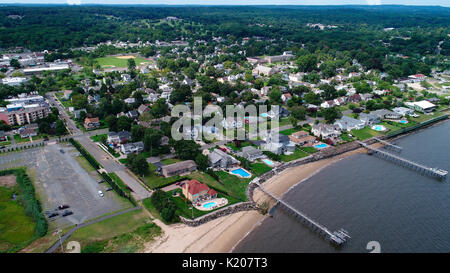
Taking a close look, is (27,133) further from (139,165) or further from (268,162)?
(268,162)

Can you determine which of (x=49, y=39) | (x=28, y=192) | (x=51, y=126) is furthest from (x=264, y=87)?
(x=49, y=39)

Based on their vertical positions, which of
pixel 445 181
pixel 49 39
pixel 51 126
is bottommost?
pixel 445 181

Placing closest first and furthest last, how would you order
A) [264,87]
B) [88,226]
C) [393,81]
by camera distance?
[88,226]
[264,87]
[393,81]

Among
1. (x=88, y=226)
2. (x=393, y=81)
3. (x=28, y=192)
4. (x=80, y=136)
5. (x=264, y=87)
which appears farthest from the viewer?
(x=393, y=81)

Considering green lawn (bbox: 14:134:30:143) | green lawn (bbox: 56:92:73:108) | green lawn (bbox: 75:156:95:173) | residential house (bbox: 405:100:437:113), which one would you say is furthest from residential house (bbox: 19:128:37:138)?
residential house (bbox: 405:100:437:113)

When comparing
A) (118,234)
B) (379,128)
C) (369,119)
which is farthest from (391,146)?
(118,234)

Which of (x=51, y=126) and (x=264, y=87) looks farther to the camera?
(x=264, y=87)

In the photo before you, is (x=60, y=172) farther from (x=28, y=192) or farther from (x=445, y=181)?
(x=445, y=181)

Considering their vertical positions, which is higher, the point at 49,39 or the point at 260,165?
the point at 49,39
